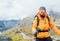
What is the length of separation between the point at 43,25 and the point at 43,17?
33cm

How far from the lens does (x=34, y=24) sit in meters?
9.39

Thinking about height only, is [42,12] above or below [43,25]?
above

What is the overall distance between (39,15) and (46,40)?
3.53 ft

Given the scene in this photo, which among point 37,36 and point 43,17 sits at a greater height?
point 43,17

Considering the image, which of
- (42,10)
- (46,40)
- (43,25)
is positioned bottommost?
(46,40)

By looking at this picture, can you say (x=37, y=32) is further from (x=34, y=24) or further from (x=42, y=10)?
(x=42, y=10)

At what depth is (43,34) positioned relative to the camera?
935 cm

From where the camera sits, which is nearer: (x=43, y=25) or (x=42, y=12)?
(x=42, y=12)

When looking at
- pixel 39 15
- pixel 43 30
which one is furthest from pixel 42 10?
pixel 43 30

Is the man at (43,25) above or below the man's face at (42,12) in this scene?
below

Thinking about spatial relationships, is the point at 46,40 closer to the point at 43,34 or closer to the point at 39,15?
the point at 43,34

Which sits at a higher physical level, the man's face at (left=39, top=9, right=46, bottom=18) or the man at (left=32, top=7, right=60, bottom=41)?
the man's face at (left=39, top=9, right=46, bottom=18)

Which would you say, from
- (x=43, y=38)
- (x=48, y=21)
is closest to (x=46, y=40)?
(x=43, y=38)

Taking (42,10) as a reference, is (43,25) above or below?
below
